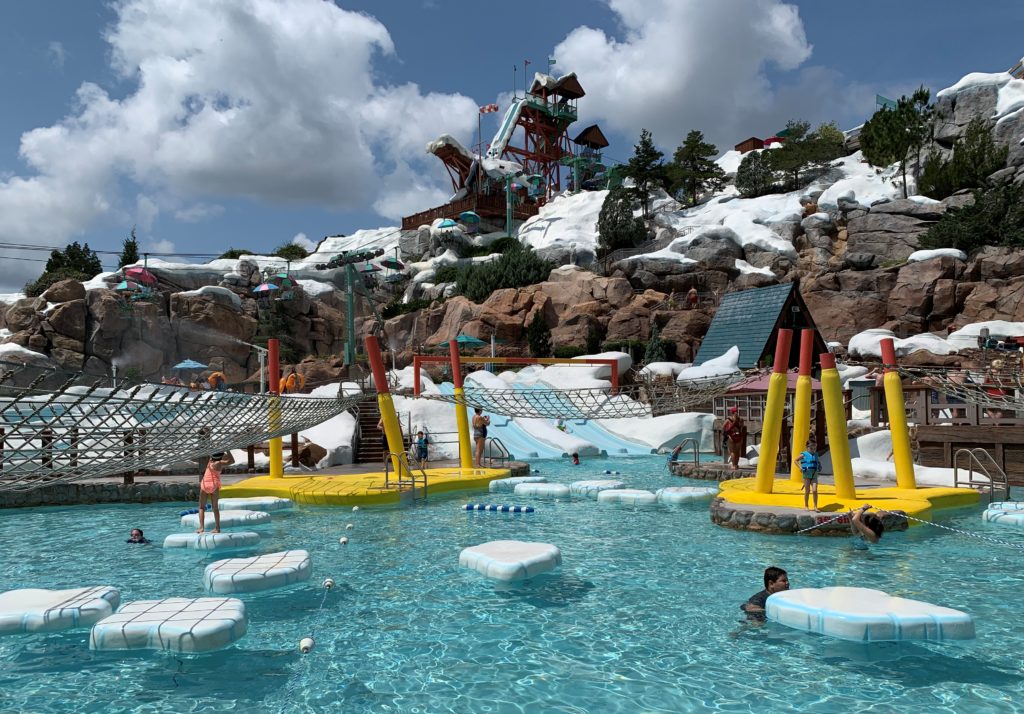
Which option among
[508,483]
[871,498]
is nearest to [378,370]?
[508,483]

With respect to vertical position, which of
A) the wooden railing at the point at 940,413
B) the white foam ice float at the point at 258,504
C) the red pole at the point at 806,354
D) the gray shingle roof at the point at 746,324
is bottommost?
the white foam ice float at the point at 258,504

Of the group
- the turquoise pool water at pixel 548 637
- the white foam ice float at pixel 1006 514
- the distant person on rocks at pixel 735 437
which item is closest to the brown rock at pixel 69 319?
the turquoise pool water at pixel 548 637

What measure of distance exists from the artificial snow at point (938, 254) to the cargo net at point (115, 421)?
88.1ft

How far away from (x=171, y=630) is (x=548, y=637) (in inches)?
112

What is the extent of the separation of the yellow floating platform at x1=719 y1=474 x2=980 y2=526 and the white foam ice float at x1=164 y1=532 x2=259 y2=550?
660 centimetres

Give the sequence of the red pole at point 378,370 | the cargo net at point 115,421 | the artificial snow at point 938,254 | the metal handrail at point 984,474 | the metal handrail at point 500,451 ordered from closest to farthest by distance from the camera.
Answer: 1. the cargo net at point 115,421
2. the metal handrail at point 984,474
3. the red pole at point 378,370
4. the metal handrail at point 500,451
5. the artificial snow at point 938,254

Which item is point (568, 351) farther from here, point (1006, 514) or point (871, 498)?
point (1006, 514)

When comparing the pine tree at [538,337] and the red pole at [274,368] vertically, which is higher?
the pine tree at [538,337]

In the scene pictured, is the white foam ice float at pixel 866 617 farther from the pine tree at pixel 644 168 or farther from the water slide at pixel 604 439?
the pine tree at pixel 644 168

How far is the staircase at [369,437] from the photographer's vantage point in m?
17.7

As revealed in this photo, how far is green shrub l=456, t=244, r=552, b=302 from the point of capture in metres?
38.2

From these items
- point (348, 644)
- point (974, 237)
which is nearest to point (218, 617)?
point (348, 644)

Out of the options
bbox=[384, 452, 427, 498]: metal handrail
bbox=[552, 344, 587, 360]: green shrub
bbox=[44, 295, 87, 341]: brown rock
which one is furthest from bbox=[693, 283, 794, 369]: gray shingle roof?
bbox=[44, 295, 87, 341]: brown rock

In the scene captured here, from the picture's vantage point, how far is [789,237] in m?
38.6
